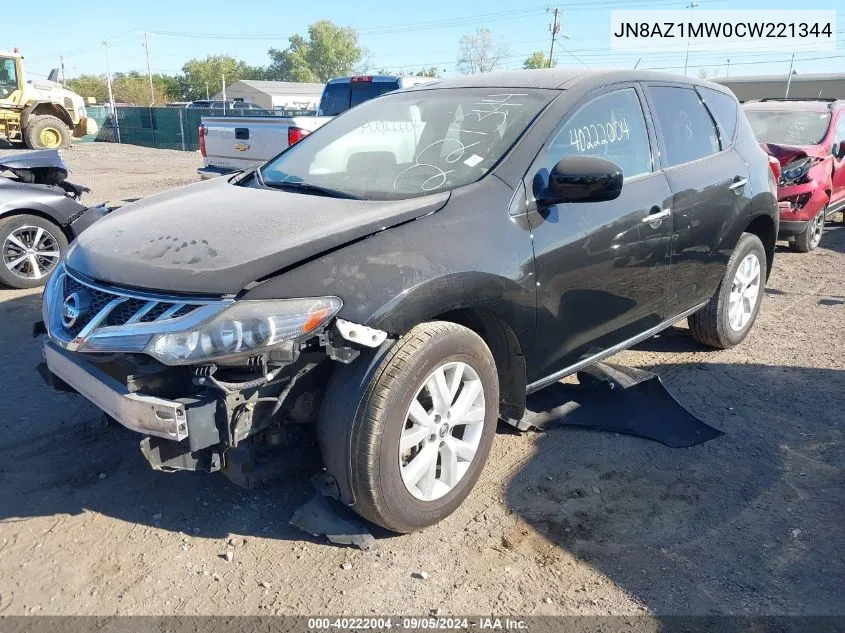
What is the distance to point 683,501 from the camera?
3.21 meters

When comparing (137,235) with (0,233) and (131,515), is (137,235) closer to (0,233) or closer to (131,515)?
(131,515)

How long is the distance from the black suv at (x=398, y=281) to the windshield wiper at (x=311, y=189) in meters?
0.02

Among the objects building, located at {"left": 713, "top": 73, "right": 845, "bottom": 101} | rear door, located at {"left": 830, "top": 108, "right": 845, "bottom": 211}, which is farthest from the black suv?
building, located at {"left": 713, "top": 73, "right": 845, "bottom": 101}

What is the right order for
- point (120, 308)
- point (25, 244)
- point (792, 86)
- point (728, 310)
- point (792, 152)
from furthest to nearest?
1. point (792, 86)
2. point (792, 152)
3. point (25, 244)
4. point (728, 310)
5. point (120, 308)

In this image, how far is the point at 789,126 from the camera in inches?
357

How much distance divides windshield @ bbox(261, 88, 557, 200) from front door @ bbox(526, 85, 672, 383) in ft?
0.85

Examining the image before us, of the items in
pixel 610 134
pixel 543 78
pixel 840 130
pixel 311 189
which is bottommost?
pixel 311 189

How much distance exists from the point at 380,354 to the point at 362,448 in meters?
0.35

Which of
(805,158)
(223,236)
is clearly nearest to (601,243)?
(223,236)

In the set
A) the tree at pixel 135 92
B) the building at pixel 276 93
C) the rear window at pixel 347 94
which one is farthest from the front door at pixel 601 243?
the tree at pixel 135 92

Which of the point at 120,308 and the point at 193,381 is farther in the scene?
the point at 120,308

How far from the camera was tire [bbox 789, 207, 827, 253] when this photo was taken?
8375mm

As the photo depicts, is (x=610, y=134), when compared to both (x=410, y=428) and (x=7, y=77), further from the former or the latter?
(x=7, y=77)

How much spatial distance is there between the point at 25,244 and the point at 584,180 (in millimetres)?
5470
